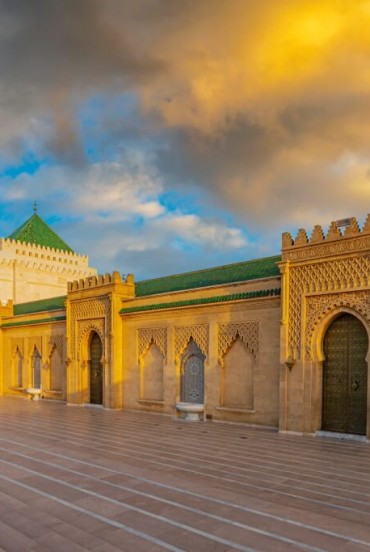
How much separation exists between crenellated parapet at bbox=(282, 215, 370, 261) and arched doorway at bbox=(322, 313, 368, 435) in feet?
4.80

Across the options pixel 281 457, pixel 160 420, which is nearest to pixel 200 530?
pixel 281 457

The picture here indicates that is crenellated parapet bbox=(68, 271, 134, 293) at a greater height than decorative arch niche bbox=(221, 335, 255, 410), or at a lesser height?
greater

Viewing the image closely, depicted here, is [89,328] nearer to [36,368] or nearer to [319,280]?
[36,368]

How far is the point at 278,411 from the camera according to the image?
11.2 metres

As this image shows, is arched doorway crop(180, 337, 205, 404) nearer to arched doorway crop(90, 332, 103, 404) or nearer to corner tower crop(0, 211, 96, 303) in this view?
arched doorway crop(90, 332, 103, 404)

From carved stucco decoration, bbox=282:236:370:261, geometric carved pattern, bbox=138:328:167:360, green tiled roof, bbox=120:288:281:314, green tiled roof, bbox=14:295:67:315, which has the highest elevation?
carved stucco decoration, bbox=282:236:370:261

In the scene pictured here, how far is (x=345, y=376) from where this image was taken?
10188mm

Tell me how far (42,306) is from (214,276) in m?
10.4

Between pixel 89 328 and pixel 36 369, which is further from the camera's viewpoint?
pixel 36 369

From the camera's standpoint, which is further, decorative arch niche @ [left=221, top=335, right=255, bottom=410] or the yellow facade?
decorative arch niche @ [left=221, top=335, right=255, bottom=410]

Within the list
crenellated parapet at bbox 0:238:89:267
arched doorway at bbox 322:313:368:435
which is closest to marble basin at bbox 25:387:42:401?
crenellated parapet at bbox 0:238:89:267

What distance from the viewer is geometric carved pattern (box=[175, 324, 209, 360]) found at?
13.0 m

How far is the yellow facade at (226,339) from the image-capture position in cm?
1030

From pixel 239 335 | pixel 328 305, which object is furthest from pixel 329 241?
pixel 239 335
